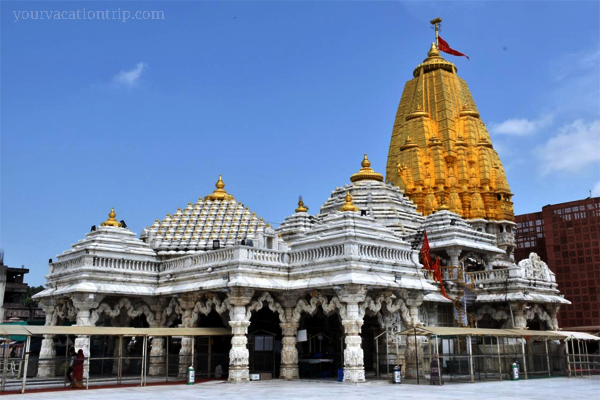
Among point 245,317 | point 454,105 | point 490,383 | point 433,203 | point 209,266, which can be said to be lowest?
point 490,383

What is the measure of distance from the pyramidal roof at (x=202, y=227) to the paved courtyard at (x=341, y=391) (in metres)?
14.0

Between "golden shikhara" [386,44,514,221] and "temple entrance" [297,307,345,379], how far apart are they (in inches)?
947

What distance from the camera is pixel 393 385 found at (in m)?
24.5

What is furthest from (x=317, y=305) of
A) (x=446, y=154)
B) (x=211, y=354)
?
(x=446, y=154)

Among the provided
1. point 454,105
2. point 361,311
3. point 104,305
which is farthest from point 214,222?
point 454,105

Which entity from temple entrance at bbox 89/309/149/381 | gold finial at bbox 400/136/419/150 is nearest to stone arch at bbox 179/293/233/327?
temple entrance at bbox 89/309/149/381

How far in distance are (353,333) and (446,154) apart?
3752 cm

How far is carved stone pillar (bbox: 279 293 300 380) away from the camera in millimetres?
28219

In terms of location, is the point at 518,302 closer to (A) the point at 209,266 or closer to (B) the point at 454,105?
(A) the point at 209,266

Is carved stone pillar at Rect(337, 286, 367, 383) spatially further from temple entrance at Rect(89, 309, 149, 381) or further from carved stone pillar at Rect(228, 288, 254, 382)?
temple entrance at Rect(89, 309, 149, 381)

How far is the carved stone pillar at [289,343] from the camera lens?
92.6ft

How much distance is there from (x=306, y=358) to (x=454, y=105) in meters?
40.3

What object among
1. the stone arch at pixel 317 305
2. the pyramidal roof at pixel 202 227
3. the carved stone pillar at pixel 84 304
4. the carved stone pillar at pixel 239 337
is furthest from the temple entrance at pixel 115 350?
the stone arch at pixel 317 305

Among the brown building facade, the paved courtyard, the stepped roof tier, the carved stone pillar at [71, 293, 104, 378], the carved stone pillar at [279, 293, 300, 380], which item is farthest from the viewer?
the brown building facade
